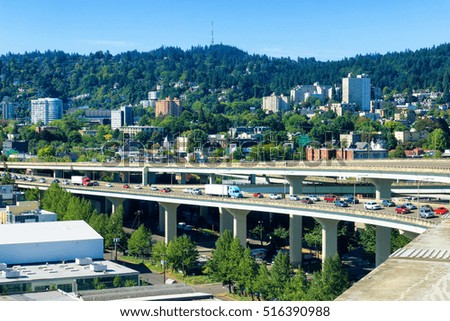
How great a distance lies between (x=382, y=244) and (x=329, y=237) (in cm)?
352

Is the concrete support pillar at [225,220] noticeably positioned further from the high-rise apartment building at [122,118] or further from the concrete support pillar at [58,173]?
the high-rise apartment building at [122,118]

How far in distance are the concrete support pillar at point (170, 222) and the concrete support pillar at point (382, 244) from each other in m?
16.9

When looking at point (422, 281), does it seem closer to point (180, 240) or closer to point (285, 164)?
point (180, 240)

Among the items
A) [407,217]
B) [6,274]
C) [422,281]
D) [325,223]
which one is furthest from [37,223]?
[422,281]

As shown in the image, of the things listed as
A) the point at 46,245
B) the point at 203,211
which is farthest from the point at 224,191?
the point at 46,245

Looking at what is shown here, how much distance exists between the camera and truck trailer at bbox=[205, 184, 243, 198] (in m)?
56.5

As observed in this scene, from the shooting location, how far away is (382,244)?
143 feet

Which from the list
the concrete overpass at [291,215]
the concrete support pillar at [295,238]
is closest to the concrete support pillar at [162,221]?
the concrete overpass at [291,215]

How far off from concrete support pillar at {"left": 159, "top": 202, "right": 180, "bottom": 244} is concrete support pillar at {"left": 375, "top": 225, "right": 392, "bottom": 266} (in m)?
16.9

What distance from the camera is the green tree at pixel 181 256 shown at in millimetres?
45844

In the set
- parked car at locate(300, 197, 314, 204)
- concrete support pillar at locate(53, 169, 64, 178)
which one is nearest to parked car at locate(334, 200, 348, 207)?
parked car at locate(300, 197, 314, 204)

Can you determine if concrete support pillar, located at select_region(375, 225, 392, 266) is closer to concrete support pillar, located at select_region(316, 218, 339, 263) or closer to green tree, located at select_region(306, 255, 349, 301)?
concrete support pillar, located at select_region(316, 218, 339, 263)

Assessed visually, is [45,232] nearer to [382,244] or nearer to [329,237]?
[329,237]

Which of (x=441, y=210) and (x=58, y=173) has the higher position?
(x=441, y=210)
